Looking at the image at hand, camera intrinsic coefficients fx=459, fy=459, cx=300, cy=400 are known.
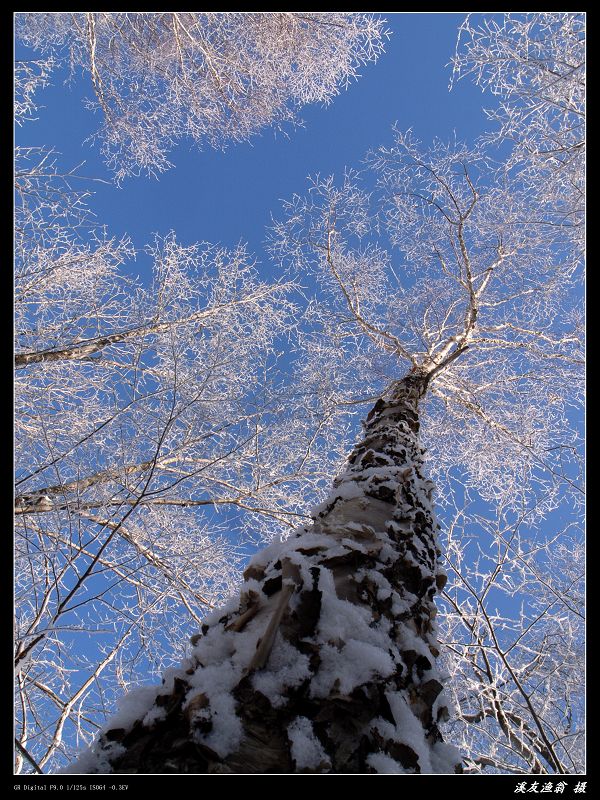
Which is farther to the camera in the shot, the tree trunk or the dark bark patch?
the dark bark patch

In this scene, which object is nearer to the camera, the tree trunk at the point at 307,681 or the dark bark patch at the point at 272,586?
the tree trunk at the point at 307,681

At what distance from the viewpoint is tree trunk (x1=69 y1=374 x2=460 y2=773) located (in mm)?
796

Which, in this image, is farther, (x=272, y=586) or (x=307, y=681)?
(x=272, y=586)

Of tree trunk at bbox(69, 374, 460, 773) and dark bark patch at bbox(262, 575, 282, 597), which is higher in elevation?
dark bark patch at bbox(262, 575, 282, 597)

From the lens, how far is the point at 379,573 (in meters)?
1.32

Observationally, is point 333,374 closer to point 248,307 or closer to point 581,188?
point 248,307

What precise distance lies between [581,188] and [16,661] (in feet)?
15.5

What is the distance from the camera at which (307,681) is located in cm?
89

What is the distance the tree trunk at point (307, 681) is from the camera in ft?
2.61

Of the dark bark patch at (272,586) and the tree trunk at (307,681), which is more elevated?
the dark bark patch at (272,586)

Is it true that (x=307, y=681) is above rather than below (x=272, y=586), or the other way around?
below
